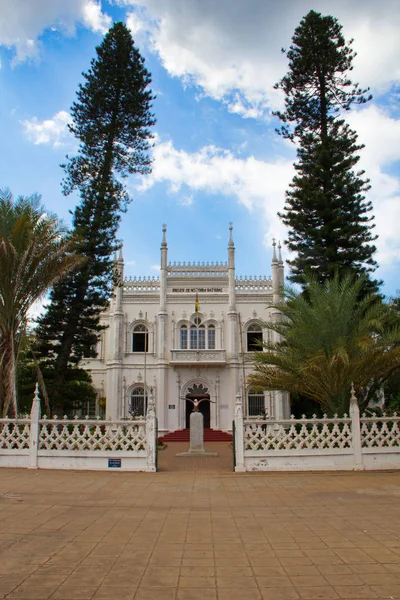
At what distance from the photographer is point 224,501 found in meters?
7.09

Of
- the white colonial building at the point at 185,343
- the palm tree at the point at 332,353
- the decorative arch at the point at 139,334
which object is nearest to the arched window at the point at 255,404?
the white colonial building at the point at 185,343

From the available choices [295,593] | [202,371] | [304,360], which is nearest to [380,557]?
[295,593]

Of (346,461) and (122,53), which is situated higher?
(122,53)

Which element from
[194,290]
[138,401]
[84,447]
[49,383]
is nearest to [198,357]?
[194,290]

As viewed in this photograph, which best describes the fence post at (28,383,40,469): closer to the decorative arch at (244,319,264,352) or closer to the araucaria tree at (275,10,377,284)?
the araucaria tree at (275,10,377,284)

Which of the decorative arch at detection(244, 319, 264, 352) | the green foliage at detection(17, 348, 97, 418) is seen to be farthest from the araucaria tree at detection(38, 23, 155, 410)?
the decorative arch at detection(244, 319, 264, 352)

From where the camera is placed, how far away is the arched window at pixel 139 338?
2633cm

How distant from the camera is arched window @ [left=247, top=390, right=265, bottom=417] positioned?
83.3 ft

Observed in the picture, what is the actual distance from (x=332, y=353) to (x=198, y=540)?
7548mm

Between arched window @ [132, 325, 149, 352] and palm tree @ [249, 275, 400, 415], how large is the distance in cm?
1407

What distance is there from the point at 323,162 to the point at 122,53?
9362mm

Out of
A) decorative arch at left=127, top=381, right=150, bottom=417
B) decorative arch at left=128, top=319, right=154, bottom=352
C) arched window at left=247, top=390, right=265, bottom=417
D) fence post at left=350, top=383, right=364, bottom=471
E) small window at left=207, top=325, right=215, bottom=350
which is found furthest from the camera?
small window at left=207, top=325, right=215, bottom=350

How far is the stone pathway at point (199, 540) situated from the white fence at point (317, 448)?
1.45m

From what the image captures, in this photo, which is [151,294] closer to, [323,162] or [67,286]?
[67,286]
